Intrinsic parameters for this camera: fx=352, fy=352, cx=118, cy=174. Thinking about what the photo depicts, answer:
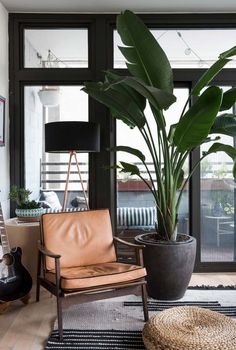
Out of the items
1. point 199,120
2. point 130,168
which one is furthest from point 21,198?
point 199,120

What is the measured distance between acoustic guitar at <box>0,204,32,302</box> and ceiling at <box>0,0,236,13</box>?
2.09 m

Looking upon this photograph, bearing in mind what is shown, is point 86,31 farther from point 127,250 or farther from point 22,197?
point 127,250

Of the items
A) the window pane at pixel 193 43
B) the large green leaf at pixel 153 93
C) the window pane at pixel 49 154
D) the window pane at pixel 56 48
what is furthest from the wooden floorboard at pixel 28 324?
the window pane at pixel 193 43

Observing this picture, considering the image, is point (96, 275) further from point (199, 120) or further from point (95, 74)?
point (95, 74)

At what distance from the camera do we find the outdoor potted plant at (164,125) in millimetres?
2596

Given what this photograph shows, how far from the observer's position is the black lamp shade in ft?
9.94

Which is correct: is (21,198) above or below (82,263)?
above

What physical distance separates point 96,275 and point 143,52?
5.55ft

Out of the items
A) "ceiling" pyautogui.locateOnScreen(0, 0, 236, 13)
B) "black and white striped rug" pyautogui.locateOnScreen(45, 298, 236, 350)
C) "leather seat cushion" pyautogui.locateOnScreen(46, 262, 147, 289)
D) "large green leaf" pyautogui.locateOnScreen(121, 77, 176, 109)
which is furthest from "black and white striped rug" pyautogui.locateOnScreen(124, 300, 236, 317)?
"ceiling" pyautogui.locateOnScreen(0, 0, 236, 13)

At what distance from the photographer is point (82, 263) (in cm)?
286

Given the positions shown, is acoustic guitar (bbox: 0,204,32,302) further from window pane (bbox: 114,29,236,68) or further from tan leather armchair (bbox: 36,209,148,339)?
window pane (bbox: 114,29,236,68)

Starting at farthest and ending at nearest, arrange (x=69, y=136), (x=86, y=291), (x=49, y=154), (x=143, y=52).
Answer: (x=49, y=154), (x=69, y=136), (x=143, y=52), (x=86, y=291)

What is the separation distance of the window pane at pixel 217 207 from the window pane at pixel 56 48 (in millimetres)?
1570

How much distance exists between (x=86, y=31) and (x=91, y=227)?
204cm
